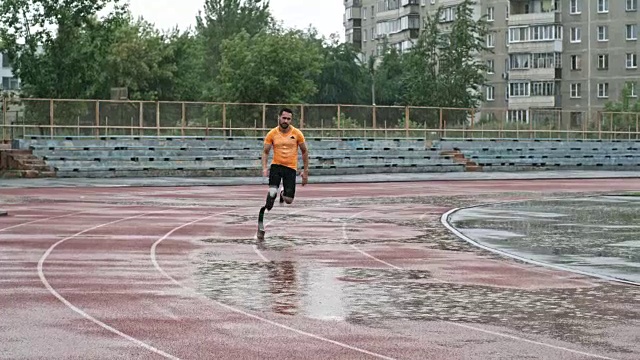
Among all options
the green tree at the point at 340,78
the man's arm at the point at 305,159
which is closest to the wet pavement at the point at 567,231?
the man's arm at the point at 305,159

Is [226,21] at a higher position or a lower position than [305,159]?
higher

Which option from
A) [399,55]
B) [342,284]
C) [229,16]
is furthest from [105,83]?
[342,284]

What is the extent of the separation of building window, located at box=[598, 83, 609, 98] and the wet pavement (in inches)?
2956

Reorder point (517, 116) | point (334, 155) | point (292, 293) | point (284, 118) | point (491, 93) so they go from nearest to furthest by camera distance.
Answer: point (292, 293) → point (284, 118) → point (334, 155) → point (517, 116) → point (491, 93)

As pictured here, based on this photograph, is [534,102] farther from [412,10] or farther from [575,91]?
[412,10]

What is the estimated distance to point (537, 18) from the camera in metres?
109

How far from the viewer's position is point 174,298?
43.0ft

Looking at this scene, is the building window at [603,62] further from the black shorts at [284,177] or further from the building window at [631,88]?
the black shorts at [284,177]

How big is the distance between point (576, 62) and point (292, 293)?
3852 inches

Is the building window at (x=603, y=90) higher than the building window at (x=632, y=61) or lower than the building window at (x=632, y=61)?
lower

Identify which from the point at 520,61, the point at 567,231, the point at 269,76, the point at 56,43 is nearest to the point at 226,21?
the point at 520,61

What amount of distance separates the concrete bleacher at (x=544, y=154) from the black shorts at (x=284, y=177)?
38.3m

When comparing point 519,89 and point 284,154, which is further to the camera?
point 519,89

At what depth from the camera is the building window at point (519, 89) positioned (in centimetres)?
10950
